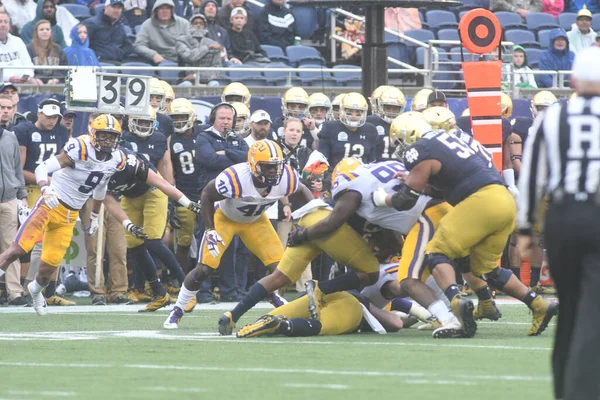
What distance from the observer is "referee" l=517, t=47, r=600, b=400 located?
4.85m

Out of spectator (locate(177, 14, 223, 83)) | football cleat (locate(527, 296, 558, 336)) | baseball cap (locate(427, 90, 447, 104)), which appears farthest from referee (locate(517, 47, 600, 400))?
spectator (locate(177, 14, 223, 83))

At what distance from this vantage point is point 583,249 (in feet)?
16.3

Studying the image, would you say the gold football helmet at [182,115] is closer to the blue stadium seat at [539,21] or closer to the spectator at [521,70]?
the spectator at [521,70]

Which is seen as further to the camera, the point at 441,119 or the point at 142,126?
the point at 142,126

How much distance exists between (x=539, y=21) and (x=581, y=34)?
144 cm

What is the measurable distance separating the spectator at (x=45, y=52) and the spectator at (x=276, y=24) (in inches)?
127

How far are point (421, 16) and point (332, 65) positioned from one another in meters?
2.21

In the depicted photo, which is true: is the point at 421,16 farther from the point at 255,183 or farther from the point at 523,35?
the point at 255,183

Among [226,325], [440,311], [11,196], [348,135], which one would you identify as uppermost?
[348,135]

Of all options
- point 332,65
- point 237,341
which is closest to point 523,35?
point 332,65

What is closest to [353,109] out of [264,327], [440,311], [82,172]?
[82,172]

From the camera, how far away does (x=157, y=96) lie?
13414 millimetres

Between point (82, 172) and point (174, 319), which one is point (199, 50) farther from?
point (174, 319)

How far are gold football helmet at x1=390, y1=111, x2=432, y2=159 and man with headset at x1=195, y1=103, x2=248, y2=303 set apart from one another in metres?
3.45
